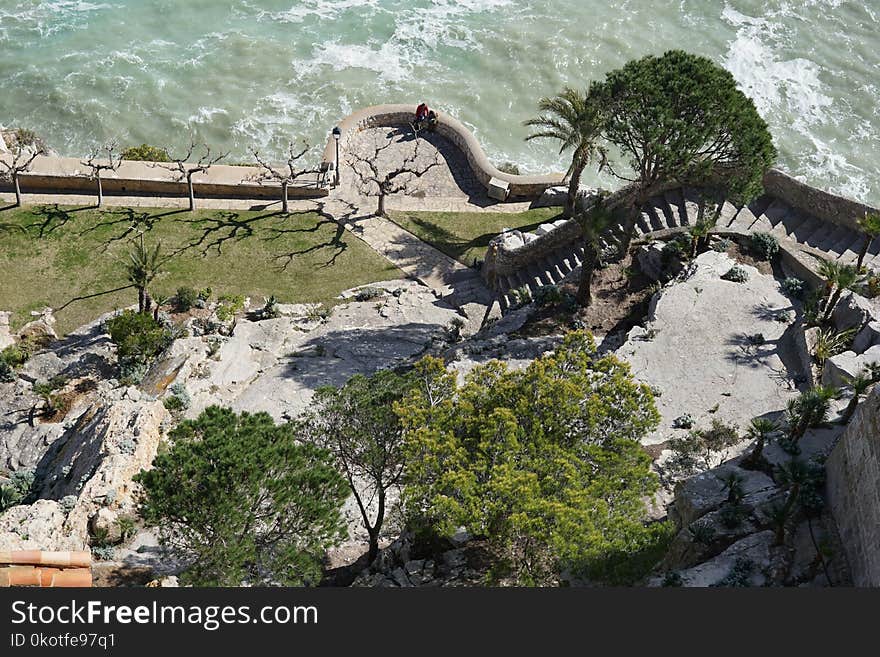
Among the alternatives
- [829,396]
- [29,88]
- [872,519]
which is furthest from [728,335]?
[29,88]

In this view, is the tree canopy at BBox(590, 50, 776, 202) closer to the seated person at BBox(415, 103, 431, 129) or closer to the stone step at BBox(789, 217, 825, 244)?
the stone step at BBox(789, 217, 825, 244)

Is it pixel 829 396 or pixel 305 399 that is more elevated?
pixel 829 396

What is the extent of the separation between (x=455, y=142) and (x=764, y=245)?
19859mm

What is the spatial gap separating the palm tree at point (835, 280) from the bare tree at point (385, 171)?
20.3 meters

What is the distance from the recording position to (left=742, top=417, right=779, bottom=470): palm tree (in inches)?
1017

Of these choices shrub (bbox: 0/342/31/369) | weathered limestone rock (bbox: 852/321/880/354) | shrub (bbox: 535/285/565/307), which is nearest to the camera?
weathered limestone rock (bbox: 852/321/880/354)

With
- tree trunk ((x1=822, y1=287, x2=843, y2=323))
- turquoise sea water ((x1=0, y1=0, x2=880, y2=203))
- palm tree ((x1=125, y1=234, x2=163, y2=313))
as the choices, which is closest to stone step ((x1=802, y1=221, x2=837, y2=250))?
tree trunk ((x1=822, y1=287, x2=843, y2=323))

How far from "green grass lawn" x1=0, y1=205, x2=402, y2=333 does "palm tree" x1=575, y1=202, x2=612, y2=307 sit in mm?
9919

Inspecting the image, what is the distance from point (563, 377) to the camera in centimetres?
2444

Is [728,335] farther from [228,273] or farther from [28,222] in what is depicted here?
[28,222]

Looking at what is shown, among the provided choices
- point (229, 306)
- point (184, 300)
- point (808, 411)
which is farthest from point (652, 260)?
point (184, 300)

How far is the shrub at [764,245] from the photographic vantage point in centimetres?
3762

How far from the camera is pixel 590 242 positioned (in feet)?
116

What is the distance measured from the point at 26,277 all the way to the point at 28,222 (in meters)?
4.14
